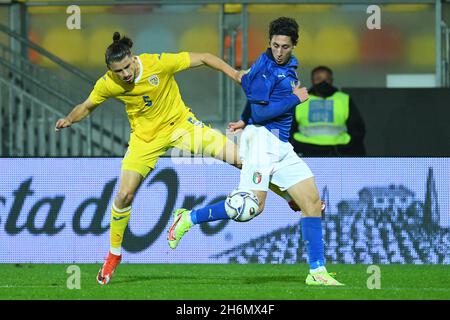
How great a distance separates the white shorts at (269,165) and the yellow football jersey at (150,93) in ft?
3.16

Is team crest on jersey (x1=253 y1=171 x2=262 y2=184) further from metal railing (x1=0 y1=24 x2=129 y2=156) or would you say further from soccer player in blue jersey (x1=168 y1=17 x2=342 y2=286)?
metal railing (x1=0 y1=24 x2=129 y2=156)

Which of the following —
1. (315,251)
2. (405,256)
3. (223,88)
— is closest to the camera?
(315,251)

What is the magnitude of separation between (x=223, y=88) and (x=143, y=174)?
278 inches

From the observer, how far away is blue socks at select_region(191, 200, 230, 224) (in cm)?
1038

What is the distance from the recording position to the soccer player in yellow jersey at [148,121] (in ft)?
35.1

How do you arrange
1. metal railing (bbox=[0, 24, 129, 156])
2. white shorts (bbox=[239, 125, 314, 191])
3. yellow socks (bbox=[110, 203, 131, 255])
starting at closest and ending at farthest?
white shorts (bbox=[239, 125, 314, 191]) → yellow socks (bbox=[110, 203, 131, 255]) → metal railing (bbox=[0, 24, 129, 156])

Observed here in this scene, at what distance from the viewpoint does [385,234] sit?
13.0m

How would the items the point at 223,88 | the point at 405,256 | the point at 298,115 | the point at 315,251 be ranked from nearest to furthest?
the point at 315,251
the point at 405,256
the point at 298,115
the point at 223,88

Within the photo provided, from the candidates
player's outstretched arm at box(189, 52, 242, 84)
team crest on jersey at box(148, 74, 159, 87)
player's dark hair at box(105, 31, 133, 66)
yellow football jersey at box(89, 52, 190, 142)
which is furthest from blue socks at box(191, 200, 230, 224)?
player's dark hair at box(105, 31, 133, 66)

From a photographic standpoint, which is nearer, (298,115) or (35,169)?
(35,169)

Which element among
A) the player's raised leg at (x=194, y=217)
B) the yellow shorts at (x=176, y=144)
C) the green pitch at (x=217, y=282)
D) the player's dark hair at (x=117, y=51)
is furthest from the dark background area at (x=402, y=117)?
the player's dark hair at (x=117, y=51)

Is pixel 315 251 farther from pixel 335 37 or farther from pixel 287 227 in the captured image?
pixel 335 37

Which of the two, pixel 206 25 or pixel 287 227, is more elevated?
pixel 206 25

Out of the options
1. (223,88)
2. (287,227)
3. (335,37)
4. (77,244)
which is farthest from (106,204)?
(335,37)
